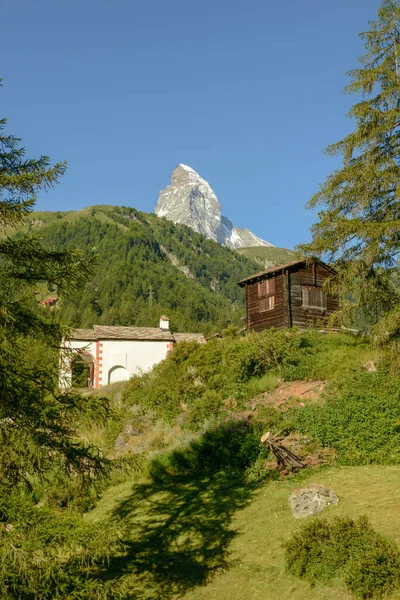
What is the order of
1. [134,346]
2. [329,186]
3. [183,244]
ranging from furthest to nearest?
[183,244], [134,346], [329,186]

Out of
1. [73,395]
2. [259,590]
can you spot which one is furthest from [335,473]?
[73,395]

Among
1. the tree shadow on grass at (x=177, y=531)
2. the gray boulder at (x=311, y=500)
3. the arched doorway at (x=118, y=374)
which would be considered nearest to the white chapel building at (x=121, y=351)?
the arched doorway at (x=118, y=374)

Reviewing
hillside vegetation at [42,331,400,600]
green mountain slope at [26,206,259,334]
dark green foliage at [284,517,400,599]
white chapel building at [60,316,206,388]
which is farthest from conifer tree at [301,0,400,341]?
green mountain slope at [26,206,259,334]

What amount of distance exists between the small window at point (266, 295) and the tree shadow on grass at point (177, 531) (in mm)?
17942

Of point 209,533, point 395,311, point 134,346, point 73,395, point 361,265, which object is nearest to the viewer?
point 73,395

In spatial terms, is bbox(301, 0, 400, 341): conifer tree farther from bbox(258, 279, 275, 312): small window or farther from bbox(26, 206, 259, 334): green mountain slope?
bbox(26, 206, 259, 334): green mountain slope

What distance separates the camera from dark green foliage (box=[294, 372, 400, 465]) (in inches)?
547

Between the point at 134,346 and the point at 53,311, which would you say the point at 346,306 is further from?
the point at 134,346

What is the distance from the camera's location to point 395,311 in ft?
48.9

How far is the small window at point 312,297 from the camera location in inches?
1266

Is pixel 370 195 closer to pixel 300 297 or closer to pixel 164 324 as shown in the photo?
pixel 300 297

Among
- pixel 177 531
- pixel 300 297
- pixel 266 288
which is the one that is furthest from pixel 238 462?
pixel 266 288

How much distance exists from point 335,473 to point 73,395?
820 centimetres

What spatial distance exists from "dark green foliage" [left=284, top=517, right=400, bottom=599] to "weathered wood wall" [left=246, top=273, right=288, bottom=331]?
22330 mm
